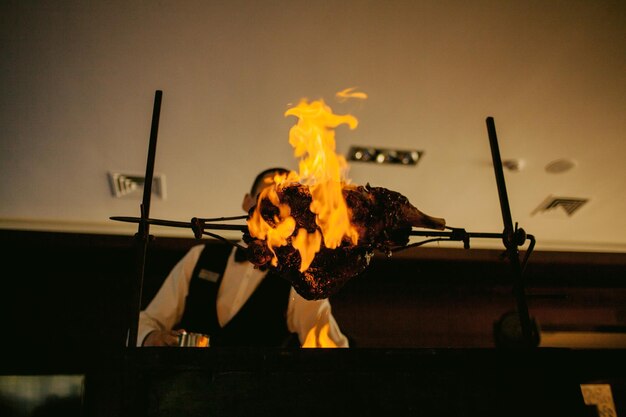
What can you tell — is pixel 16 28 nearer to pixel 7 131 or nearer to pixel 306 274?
pixel 7 131

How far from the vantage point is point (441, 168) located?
11.4 feet

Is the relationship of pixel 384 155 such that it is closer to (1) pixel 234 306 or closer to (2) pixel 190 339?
(1) pixel 234 306

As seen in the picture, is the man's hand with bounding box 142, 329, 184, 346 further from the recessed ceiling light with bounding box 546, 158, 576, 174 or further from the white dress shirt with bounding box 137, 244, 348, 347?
the recessed ceiling light with bounding box 546, 158, 576, 174

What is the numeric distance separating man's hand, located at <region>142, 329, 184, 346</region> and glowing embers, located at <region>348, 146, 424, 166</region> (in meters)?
2.14

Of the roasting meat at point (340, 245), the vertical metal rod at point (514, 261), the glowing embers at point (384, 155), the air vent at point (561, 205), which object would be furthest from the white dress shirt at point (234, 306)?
the air vent at point (561, 205)

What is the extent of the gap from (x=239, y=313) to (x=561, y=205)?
11.9 feet

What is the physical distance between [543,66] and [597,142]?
115cm

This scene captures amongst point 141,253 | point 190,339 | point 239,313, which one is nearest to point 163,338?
point 190,339

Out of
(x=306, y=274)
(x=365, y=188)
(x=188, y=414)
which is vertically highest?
(x=365, y=188)

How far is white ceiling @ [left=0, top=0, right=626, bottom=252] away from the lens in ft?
7.14

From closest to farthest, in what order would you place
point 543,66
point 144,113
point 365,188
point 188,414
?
point 188,414 < point 365,188 < point 543,66 < point 144,113

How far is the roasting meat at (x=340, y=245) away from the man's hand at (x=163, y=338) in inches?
21.4

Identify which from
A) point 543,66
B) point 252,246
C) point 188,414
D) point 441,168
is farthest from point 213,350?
point 441,168

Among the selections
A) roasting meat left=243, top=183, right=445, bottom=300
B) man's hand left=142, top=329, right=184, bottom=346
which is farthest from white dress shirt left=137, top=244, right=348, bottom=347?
roasting meat left=243, top=183, right=445, bottom=300
